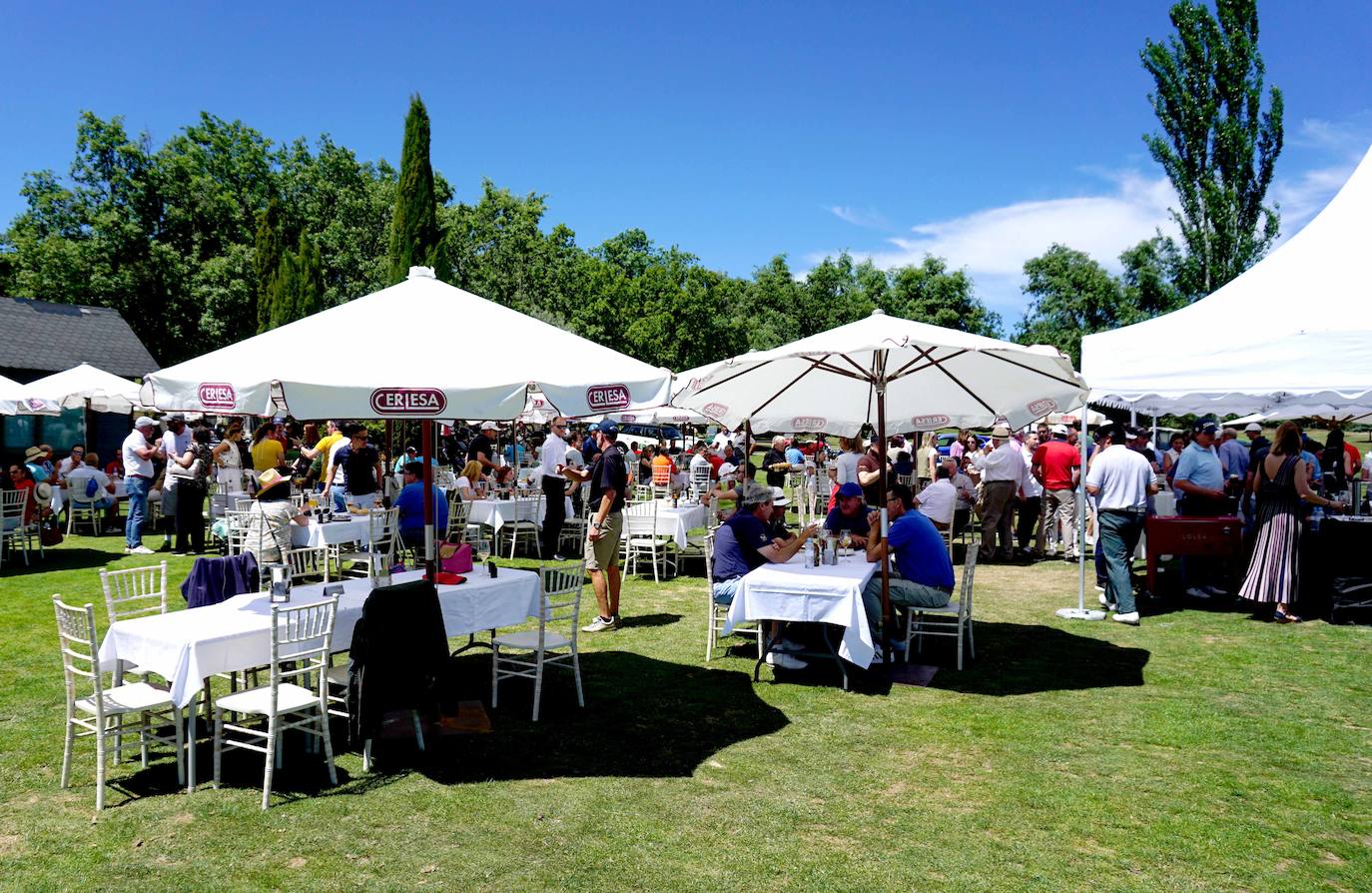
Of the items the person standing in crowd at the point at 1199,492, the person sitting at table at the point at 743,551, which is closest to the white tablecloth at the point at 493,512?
the person sitting at table at the point at 743,551

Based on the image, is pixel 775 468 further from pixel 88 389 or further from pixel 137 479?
pixel 88 389

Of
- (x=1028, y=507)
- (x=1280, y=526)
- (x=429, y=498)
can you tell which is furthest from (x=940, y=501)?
(x=429, y=498)

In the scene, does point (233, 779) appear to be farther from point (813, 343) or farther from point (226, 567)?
point (813, 343)

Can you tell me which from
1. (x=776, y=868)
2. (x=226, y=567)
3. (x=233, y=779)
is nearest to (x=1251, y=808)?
(x=776, y=868)

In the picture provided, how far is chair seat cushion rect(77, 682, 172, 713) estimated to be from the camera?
5172 millimetres

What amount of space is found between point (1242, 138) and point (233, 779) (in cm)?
2710

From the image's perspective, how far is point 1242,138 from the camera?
931 inches

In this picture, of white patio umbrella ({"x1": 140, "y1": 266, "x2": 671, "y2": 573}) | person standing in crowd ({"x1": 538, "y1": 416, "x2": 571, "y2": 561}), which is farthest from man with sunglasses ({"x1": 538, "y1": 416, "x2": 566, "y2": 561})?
white patio umbrella ({"x1": 140, "y1": 266, "x2": 671, "y2": 573})

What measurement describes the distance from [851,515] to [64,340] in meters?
27.7

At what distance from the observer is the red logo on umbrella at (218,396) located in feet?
15.8

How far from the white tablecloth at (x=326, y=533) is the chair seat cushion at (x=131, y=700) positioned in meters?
5.35

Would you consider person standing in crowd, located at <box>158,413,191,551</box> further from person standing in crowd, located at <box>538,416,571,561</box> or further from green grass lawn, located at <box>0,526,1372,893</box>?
green grass lawn, located at <box>0,526,1372,893</box>

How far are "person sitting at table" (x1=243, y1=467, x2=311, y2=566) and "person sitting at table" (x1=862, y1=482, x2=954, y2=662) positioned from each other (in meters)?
6.39

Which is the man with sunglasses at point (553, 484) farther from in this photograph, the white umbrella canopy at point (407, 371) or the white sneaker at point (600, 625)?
the white umbrella canopy at point (407, 371)
